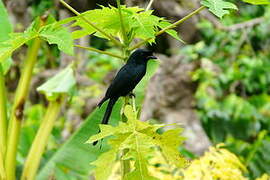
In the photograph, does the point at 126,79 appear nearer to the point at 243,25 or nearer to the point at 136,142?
the point at 136,142

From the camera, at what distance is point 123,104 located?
99 centimetres

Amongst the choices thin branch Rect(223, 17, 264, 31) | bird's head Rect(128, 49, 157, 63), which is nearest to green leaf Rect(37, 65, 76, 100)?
bird's head Rect(128, 49, 157, 63)

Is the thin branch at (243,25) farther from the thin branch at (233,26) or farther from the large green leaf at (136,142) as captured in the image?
the large green leaf at (136,142)

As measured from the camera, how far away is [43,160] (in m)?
2.22

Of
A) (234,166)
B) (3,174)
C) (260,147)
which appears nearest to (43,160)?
(3,174)

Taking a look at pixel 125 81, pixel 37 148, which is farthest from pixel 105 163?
pixel 37 148

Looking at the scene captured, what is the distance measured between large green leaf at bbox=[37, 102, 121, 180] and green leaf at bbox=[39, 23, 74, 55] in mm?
945

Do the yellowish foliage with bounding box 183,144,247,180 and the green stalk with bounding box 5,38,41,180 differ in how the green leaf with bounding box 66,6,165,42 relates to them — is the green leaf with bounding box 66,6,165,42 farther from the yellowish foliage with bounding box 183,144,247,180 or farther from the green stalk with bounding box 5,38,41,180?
the yellowish foliage with bounding box 183,144,247,180

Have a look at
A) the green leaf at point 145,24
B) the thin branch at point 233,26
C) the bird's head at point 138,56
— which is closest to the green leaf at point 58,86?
the bird's head at point 138,56

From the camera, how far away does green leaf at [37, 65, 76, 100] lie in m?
1.81

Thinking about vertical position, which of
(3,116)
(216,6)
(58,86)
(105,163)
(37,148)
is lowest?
(37,148)

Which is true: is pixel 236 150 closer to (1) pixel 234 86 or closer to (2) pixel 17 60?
(1) pixel 234 86

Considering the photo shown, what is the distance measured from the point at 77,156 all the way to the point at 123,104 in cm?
97

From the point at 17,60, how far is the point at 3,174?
2.64 meters
